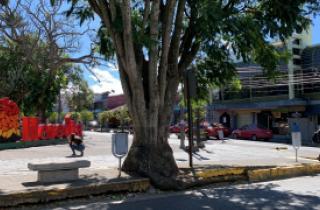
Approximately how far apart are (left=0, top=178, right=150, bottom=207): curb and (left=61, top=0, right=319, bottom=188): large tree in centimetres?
59

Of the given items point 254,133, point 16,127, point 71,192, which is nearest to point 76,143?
point 16,127

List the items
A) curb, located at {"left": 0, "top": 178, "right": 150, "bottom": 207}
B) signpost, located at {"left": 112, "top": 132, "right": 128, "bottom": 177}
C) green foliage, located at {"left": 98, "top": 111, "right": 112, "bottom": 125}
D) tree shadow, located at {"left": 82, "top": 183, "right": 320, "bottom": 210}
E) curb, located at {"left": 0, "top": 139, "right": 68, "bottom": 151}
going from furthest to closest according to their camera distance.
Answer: green foliage, located at {"left": 98, "top": 111, "right": 112, "bottom": 125}
curb, located at {"left": 0, "top": 139, "right": 68, "bottom": 151}
signpost, located at {"left": 112, "top": 132, "right": 128, "bottom": 177}
tree shadow, located at {"left": 82, "top": 183, "right": 320, "bottom": 210}
curb, located at {"left": 0, "top": 178, "right": 150, "bottom": 207}

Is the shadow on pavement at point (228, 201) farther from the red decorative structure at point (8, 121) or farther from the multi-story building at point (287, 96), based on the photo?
the multi-story building at point (287, 96)

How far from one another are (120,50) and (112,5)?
1165 mm

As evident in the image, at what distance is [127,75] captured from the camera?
1251 centimetres

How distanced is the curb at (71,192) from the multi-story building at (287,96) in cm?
2731

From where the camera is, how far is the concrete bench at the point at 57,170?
1016 cm

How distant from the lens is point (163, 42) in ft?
41.1

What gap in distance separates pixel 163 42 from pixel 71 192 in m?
4.96

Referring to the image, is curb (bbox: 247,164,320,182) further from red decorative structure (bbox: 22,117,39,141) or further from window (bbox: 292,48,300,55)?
window (bbox: 292,48,300,55)

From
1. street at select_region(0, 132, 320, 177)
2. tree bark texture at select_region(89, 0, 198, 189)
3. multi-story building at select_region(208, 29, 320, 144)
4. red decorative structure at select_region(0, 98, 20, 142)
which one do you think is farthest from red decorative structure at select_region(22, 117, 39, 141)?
multi-story building at select_region(208, 29, 320, 144)

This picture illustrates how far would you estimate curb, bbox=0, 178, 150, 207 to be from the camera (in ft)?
29.0

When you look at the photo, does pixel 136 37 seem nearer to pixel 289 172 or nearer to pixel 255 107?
pixel 289 172

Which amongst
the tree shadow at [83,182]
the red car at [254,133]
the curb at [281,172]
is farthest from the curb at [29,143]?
the red car at [254,133]
